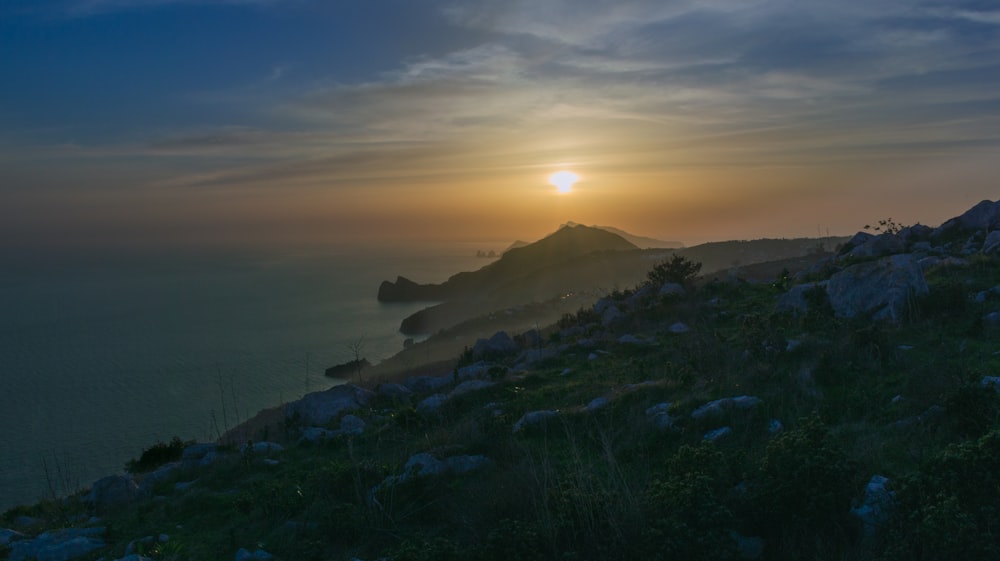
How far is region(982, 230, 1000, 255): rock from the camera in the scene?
13938mm

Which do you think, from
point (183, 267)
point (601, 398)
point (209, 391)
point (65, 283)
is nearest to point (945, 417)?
point (601, 398)

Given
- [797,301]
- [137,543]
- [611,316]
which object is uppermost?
[797,301]

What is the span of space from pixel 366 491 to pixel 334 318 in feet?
158

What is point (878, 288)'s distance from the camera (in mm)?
11266

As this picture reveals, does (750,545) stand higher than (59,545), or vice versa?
(59,545)

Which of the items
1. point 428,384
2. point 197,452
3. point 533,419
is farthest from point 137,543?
point 428,384

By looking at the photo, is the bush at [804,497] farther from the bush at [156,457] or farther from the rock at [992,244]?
the rock at [992,244]

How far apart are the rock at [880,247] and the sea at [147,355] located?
17.4m

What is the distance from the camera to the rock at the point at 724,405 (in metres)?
7.11

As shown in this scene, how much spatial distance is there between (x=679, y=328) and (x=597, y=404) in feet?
19.4

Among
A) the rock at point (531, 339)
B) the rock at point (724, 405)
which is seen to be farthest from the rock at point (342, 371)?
the rock at point (724, 405)

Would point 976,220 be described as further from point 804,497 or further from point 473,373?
point 804,497

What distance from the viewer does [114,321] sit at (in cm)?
4919

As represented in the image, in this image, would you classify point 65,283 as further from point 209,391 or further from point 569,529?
point 569,529
